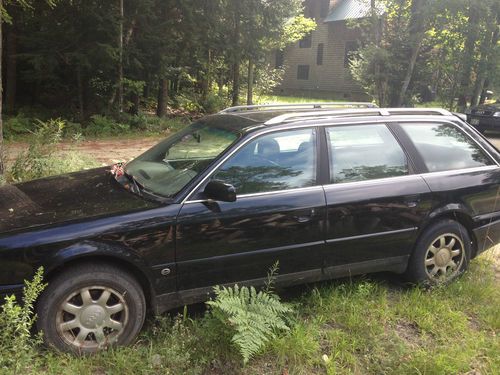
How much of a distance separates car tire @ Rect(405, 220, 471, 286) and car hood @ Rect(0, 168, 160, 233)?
237cm

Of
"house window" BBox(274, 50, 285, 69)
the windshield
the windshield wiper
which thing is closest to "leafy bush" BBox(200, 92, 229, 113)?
the windshield

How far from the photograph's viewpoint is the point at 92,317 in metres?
3.06

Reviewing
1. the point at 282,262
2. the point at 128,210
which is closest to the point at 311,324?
the point at 282,262

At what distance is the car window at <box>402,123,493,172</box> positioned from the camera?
14.0 feet

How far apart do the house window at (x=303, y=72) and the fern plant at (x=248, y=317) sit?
3503cm

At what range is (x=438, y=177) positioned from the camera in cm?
417

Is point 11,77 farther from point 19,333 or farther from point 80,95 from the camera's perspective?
point 19,333

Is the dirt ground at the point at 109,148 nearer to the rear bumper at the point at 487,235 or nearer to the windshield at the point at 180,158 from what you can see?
the windshield at the point at 180,158

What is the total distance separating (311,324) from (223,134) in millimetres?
1658

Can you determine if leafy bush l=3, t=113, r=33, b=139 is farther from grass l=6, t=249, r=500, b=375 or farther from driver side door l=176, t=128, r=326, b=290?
grass l=6, t=249, r=500, b=375

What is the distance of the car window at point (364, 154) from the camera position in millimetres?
3893

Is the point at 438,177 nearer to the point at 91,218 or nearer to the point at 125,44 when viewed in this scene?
the point at 91,218

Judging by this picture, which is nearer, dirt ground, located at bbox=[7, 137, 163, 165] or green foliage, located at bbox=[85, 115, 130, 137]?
dirt ground, located at bbox=[7, 137, 163, 165]

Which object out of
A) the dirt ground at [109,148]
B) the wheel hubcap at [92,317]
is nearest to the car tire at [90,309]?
the wheel hubcap at [92,317]
